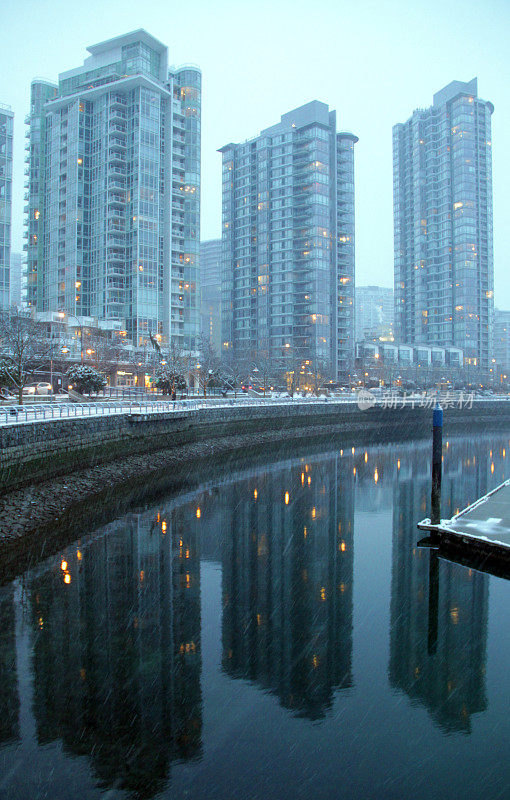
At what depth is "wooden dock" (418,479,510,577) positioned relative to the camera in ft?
52.0

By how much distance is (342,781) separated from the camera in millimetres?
8773

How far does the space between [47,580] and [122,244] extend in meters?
89.3

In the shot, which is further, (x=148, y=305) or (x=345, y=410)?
(x=148, y=305)

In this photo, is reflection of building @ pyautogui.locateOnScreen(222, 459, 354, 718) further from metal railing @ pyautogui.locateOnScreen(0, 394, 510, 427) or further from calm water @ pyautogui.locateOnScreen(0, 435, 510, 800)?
metal railing @ pyautogui.locateOnScreen(0, 394, 510, 427)

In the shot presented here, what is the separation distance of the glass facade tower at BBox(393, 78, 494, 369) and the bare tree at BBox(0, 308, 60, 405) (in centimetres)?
13138

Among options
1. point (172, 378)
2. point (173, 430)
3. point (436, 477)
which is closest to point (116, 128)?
point (172, 378)

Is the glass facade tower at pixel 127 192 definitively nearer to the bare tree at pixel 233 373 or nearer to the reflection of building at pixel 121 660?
the bare tree at pixel 233 373

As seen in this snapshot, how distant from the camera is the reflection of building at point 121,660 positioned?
30.8ft

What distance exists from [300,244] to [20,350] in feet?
315

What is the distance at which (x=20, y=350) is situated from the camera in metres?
45.7

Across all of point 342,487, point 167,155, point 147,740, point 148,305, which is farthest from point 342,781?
point 167,155

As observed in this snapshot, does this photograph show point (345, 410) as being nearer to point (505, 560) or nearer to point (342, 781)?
point (505, 560)

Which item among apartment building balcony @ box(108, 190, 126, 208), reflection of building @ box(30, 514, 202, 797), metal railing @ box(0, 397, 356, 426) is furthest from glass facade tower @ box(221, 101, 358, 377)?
reflection of building @ box(30, 514, 202, 797)

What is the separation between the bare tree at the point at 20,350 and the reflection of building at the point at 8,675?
99.4ft
